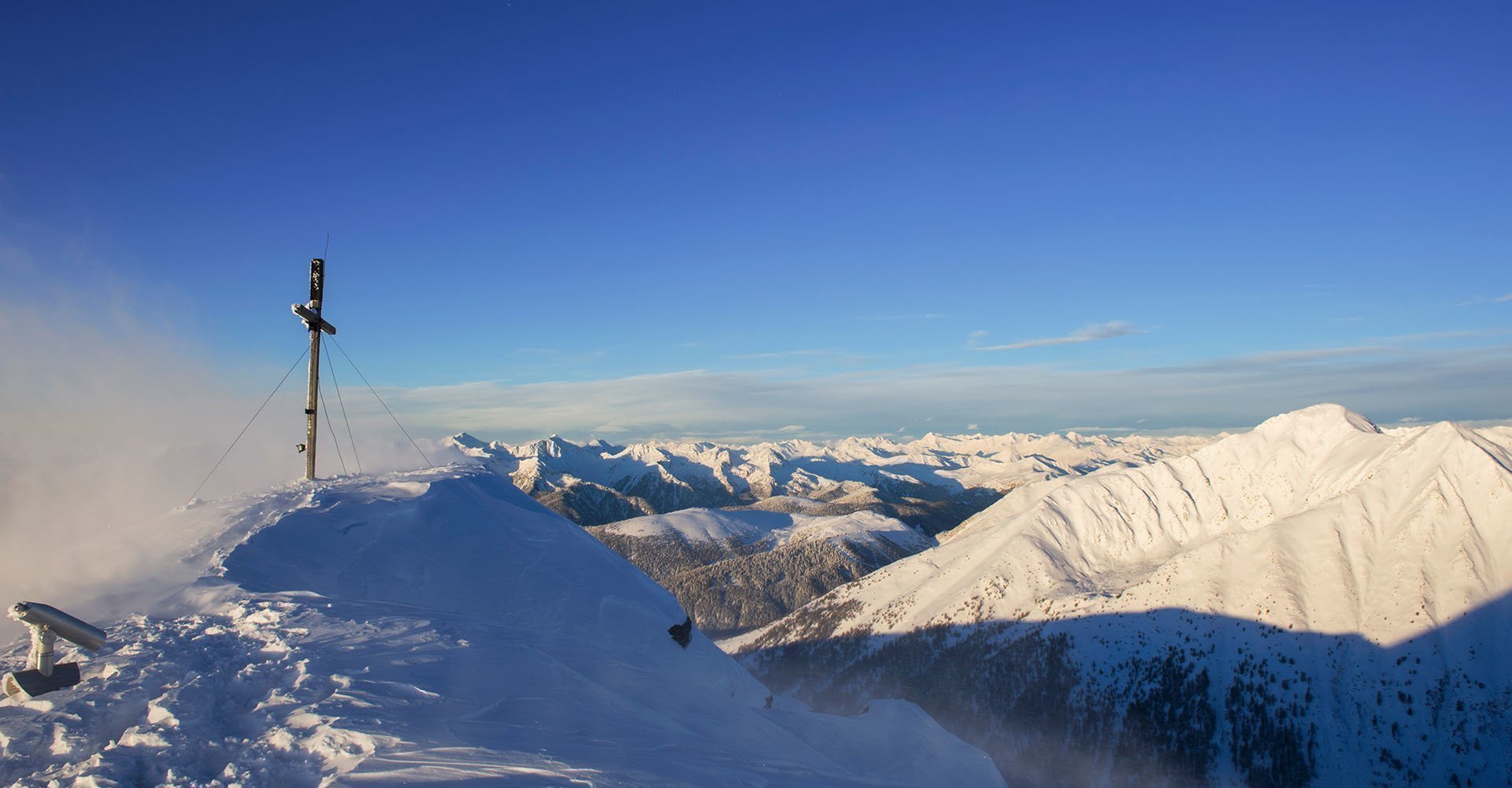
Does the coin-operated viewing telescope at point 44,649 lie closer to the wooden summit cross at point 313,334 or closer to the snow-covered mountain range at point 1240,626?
the wooden summit cross at point 313,334

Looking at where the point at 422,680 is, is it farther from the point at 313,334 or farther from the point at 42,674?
the point at 313,334

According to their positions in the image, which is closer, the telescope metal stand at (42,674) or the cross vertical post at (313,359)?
the telescope metal stand at (42,674)

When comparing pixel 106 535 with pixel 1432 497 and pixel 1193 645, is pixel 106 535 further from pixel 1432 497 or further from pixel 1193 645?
pixel 1432 497

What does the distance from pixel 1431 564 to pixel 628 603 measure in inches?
3854

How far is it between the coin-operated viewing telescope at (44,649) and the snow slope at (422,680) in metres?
0.26

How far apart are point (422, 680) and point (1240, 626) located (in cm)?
9979

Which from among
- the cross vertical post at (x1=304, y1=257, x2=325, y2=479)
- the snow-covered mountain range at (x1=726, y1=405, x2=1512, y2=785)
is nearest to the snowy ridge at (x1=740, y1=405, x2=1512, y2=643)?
the snow-covered mountain range at (x1=726, y1=405, x2=1512, y2=785)

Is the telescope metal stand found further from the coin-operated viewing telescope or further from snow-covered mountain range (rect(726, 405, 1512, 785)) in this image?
snow-covered mountain range (rect(726, 405, 1512, 785))

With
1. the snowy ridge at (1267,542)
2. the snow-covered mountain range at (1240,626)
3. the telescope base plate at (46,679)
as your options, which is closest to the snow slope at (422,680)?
the telescope base plate at (46,679)

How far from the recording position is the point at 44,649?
36.2 ft

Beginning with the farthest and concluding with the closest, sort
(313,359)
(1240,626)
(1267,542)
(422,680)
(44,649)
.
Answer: (1267,542)
(1240,626)
(313,359)
(422,680)
(44,649)

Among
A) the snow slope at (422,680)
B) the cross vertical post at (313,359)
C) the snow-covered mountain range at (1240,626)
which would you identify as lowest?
the snow-covered mountain range at (1240,626)

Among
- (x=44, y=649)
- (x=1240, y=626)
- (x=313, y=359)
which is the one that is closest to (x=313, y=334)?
(x=313, y=359)

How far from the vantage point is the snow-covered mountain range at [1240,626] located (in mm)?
71125
